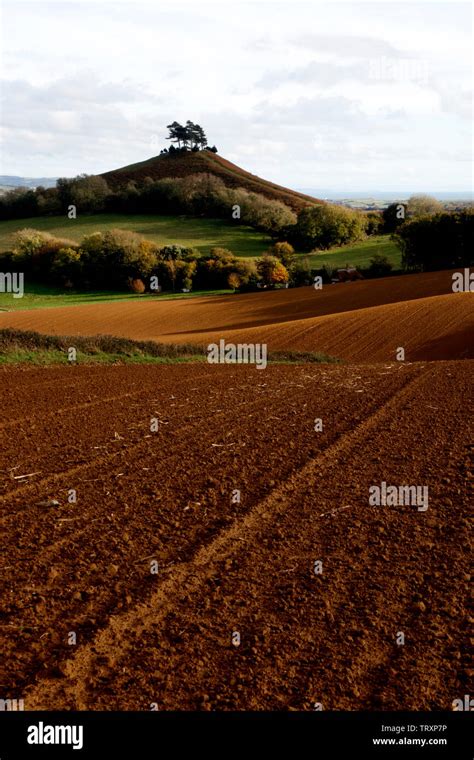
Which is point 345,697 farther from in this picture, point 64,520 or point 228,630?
point 64,520

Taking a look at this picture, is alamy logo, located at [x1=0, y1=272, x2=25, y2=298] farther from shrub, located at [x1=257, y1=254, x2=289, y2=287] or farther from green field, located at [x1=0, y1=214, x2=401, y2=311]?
shrub, located at [x1=257, y1=254, x2=289, y2=287]

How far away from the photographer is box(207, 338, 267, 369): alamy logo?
31.6 metres

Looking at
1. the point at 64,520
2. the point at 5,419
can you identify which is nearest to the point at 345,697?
the point at 64,520

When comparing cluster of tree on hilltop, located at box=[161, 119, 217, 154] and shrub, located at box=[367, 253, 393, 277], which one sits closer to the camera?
shrub, located at box=[367, 253, 393, 277]

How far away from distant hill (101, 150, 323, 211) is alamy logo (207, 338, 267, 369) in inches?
3606

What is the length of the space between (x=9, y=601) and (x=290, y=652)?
9.51 feet

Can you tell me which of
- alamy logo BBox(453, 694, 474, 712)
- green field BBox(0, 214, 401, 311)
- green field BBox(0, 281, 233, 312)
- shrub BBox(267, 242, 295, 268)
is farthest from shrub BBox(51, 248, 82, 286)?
alamy logo BBox(453, 694, 474, 712)

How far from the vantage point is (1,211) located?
374ft

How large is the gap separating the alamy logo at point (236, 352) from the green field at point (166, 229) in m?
46.7

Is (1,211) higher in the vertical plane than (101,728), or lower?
higher

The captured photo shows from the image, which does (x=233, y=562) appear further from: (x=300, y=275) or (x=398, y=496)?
(x=300, y=275)

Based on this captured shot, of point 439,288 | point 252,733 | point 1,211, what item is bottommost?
point 252,733

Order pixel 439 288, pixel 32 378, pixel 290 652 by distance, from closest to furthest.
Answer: pixel 290 652 → pixel 32 378 → pixel 439 288

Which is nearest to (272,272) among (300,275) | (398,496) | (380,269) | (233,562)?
(300,275)
